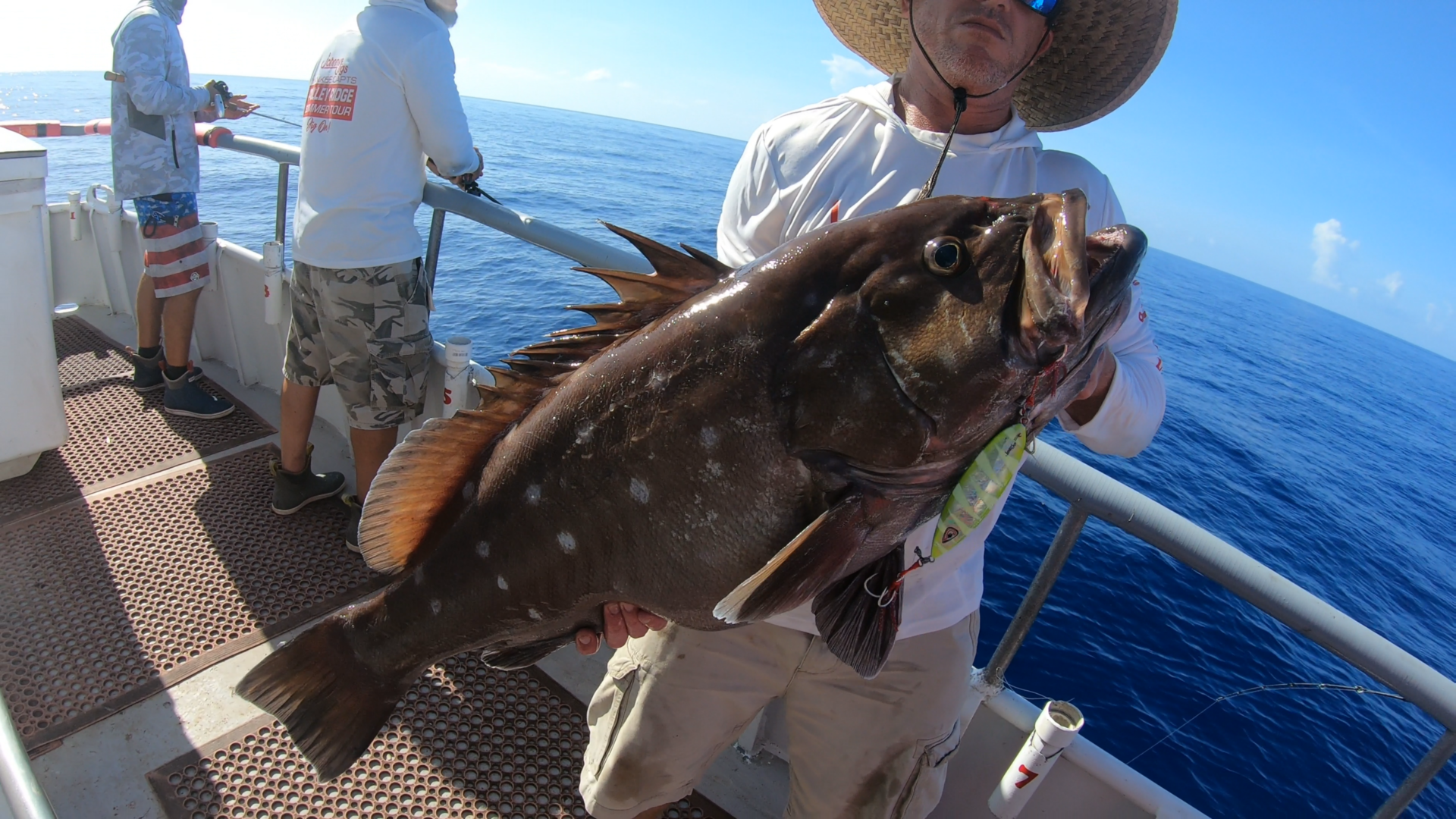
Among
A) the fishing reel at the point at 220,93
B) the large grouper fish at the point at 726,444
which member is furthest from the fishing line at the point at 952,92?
the fishing reel at the point at 220,93

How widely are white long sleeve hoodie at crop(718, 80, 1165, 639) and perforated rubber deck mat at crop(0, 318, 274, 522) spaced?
4.07 metres

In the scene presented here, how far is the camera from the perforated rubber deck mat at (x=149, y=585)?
2.86 m

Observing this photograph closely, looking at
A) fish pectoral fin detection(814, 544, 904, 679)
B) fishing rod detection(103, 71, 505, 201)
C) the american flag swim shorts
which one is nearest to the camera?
fish pectoral fin detection(814, 544, 904, 679)

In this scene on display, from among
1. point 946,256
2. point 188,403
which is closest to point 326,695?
point 946,256

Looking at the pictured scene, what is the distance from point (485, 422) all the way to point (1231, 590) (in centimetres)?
203

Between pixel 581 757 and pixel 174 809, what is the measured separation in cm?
133

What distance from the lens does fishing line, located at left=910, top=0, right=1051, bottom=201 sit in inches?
72.6

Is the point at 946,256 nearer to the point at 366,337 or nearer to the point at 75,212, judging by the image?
the point at 366,337

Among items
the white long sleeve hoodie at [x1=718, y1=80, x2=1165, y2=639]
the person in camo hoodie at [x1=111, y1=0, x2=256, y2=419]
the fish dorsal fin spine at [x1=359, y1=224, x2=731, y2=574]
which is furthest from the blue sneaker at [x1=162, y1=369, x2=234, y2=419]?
the white long sleeve hoodie at [x1=718, y1=80, x2=1165, y2=639]

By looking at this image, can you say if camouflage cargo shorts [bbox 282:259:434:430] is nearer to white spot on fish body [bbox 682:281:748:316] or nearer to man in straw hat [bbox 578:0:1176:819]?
man in straw hat [bbox 578:0:1176:819]

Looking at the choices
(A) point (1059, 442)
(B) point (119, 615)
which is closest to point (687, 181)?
(A) point (1059, 442)

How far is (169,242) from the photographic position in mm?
4703

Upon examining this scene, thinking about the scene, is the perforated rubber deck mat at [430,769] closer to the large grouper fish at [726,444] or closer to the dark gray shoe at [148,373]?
the large grouper fish at [726,444]

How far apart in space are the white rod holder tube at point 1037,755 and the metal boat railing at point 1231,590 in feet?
0.71
